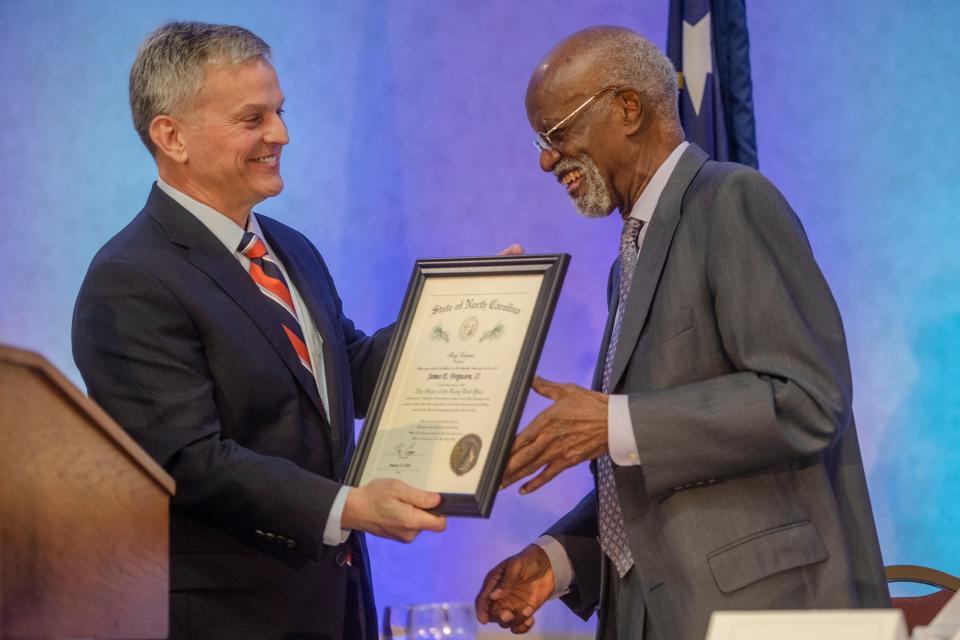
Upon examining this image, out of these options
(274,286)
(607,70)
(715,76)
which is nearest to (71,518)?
(274,286)

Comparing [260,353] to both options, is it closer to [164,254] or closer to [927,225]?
[164,254]

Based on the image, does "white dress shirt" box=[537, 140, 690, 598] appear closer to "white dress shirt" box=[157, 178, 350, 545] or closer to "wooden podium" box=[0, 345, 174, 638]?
"white dress shirt" box=[157, 178, 350, 545]

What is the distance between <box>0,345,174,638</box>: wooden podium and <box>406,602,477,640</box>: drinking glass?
1.02 meters

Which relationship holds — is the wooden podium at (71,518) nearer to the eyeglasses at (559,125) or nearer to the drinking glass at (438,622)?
the drinking glass at (438,622)

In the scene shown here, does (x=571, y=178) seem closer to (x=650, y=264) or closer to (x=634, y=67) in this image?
(x=634, y=67)

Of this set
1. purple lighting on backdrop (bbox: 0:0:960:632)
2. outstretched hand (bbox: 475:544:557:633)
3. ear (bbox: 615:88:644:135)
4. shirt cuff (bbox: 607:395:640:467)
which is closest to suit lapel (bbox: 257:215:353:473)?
outstretched hand (bbox: 475:544:557:633)

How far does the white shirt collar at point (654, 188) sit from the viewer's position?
2.91 m

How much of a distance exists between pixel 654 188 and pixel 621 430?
68 centimetres

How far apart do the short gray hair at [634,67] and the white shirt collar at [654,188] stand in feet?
0.36

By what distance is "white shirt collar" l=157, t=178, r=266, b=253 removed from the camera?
9.84ft

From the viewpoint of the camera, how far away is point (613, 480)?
2.83m

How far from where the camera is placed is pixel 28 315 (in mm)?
4750
